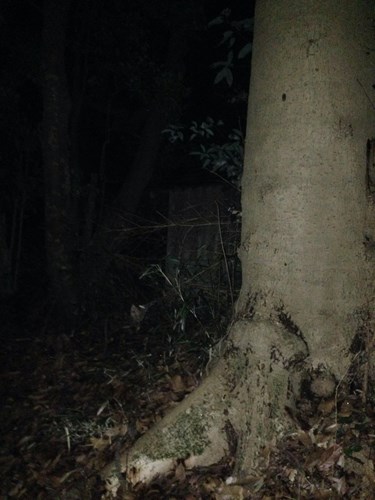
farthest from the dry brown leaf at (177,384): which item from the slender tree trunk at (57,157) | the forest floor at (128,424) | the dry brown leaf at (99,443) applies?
the slender tree trunk at (57,157)

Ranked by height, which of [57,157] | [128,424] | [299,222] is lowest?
[128,424]

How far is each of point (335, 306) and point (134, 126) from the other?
10.2 meters

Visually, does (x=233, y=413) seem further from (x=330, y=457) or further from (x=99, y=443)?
(x=99, y=443)

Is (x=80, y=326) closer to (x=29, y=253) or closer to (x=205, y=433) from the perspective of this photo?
(x=205, y=433)

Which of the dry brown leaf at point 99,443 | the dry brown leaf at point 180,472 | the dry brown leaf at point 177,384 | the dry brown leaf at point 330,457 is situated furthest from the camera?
the dry brown leaf at point 177,384

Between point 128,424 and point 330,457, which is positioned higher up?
point 330,457

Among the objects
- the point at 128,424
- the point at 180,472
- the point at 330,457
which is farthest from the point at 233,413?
the point at 128,424

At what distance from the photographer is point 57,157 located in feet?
23.2

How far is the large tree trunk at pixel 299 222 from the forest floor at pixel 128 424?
0.40 ft

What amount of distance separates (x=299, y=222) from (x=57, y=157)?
550 centimetres

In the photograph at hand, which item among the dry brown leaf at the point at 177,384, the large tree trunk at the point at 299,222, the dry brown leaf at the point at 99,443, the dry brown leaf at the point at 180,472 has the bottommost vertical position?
the dry brown leaf at the point at 99,443

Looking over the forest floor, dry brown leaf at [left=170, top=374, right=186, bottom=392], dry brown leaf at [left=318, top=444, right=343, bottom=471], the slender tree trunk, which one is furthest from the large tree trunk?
the slender tree trunk

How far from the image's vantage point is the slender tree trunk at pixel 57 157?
22.9ft

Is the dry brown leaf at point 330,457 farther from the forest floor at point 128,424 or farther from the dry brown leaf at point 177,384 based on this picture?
the dry brown leaf at point 177,384
